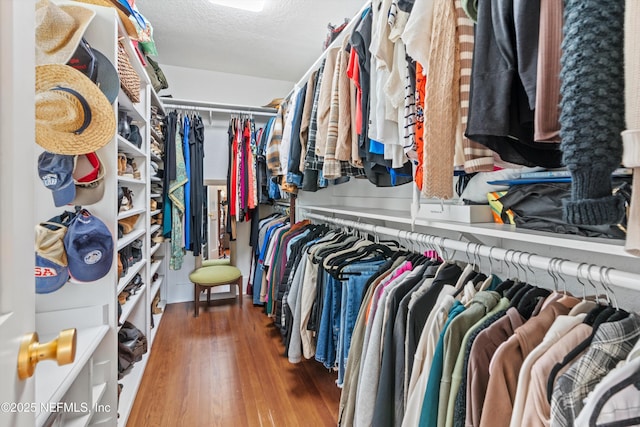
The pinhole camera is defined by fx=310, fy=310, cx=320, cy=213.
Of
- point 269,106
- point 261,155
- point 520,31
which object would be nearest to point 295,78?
point 269,106

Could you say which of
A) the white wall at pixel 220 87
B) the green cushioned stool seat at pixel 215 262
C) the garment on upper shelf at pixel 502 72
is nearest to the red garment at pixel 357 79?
the garment on upper shelf at pixel 502 72

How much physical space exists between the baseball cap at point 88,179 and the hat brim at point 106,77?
22 cm

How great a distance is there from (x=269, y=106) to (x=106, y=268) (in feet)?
8.42

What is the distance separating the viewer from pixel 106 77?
1111 millimetres

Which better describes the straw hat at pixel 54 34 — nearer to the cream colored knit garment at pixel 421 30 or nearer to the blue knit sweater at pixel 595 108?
the cream colored knit garment at pixel 421 30

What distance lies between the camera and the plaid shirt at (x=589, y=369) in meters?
0.54

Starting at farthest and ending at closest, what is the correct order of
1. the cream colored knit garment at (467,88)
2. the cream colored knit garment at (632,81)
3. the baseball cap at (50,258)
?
the baseball cap at (50,258) < the cream colored knit garment at (467,88) < the cream colored knit garment at (632,81)

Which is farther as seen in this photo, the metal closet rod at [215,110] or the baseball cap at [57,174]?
the metal closet rod at [215,110]

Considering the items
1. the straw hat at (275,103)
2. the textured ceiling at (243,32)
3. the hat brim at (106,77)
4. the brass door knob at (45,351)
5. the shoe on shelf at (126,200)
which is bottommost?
the brass door knob at (45,351)

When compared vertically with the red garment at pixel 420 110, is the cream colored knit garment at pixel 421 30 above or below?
above

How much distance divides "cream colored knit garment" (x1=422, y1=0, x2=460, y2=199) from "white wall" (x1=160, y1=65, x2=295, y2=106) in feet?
9.97

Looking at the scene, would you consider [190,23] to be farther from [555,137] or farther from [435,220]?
[555,137]

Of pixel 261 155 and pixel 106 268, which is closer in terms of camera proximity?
pixel 106 268

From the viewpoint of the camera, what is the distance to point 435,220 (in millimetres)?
1105
